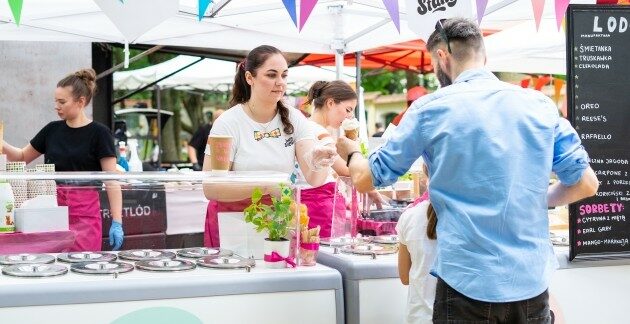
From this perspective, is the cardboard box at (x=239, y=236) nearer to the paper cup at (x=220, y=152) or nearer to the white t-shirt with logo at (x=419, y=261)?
the paper cup at (x=220, y=152)

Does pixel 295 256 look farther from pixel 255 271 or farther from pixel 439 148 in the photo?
pixel 439 148

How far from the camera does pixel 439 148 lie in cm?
230

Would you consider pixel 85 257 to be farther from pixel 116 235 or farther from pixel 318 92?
pixel 318 92

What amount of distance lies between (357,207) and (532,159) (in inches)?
62.5

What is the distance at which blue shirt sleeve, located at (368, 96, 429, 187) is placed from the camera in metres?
2.31

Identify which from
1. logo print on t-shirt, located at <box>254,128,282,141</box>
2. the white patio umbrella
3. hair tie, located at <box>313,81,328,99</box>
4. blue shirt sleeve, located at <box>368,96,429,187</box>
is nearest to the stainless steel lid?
logo print on t-shirt, located at <box>254,128,282,141</box>

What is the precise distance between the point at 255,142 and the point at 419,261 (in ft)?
3.39

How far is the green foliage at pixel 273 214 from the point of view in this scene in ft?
10.00

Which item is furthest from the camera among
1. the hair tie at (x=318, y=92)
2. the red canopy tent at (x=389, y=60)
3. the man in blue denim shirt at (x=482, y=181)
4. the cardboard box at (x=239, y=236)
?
the red canopy tent at (x=389, y=60)

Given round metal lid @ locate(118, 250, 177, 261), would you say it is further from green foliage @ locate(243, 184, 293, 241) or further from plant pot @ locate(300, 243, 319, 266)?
plant pot @ locate(300, 243, 319, 266)

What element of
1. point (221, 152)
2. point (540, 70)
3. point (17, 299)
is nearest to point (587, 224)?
point (221, 152)

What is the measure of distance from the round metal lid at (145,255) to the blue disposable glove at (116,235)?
23 cm

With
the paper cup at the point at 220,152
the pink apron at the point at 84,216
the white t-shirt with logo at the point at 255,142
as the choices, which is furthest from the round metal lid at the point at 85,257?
the white t-shirt with logo at the point at 255,142

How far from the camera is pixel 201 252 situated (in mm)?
3205
